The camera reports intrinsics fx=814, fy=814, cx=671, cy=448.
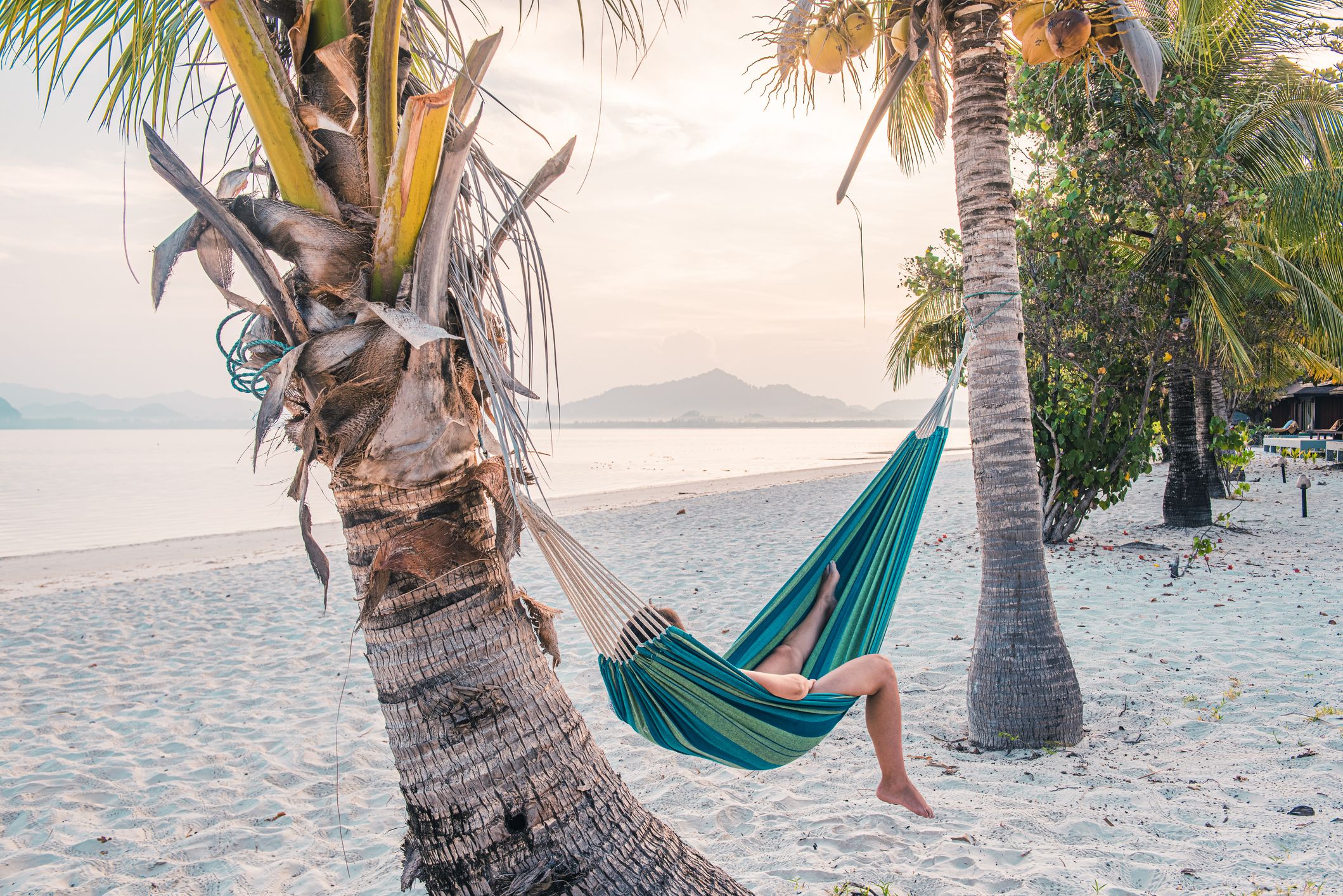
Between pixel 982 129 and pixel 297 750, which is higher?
pixel 982 129

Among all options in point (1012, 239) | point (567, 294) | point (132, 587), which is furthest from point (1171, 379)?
point (132, 587)

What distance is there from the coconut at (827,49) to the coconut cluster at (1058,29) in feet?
1.71

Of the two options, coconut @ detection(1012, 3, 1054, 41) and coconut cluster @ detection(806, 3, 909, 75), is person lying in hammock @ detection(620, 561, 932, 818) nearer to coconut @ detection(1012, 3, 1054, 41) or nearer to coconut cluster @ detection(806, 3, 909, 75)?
coconut @ detection(1012, 3, 1054, 41)

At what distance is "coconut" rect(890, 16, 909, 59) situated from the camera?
247cm

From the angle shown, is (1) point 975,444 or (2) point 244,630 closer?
(1) point 975,444

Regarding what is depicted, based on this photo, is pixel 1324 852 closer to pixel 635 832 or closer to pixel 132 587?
pixel 635 832

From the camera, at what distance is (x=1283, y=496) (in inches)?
313

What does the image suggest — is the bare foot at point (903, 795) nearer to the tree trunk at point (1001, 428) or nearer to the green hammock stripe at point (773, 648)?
the green hammock stripe at point (773, 648)

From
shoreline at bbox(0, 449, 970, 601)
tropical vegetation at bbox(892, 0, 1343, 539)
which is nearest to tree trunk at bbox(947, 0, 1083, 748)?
tropical vegetation at bbox(892, 0, 1343, 539)

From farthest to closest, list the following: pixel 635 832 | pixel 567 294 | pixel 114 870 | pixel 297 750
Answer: pixel 297 750
pixel 114 870
pixel 567 294
pixel 635 832

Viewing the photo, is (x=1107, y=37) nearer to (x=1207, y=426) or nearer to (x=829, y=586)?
(x=829, y=586)

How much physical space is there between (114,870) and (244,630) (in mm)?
2572

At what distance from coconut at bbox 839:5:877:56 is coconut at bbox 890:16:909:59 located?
7 centimetres

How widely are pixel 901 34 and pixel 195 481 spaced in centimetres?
1944
